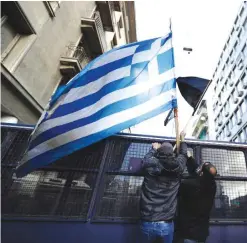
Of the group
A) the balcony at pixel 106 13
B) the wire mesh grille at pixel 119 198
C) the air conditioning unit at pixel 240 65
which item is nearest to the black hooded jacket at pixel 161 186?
the wire mesh grille at pixel 119 198

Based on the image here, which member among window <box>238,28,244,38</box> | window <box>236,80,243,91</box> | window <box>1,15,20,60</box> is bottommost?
window <box>1,15,20,60</box>

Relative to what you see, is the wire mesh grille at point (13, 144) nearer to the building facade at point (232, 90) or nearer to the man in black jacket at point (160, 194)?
the man in black jacket at point (160, 194)

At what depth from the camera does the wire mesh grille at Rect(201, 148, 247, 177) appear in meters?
3.38

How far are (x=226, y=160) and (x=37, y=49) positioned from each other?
8201 millimetres

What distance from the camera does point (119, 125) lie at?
3.18 metres

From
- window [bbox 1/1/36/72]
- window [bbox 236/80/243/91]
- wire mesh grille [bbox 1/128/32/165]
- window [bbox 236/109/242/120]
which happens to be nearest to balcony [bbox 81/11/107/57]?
window [bbox 1/1/36/72]

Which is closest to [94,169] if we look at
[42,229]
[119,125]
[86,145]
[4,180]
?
[86,145]

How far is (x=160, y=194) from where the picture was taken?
2.66 metres

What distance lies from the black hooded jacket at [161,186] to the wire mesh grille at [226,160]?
31.5 inches

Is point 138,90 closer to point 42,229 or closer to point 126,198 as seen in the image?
point 126,198

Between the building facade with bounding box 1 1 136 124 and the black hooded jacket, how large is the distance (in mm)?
6243

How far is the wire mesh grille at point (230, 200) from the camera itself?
319 cm

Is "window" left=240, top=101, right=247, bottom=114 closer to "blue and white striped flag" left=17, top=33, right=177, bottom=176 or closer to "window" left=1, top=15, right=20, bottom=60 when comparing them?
"window" left=1, top=15, right=20, bottom=60

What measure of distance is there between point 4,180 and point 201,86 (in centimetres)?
322
